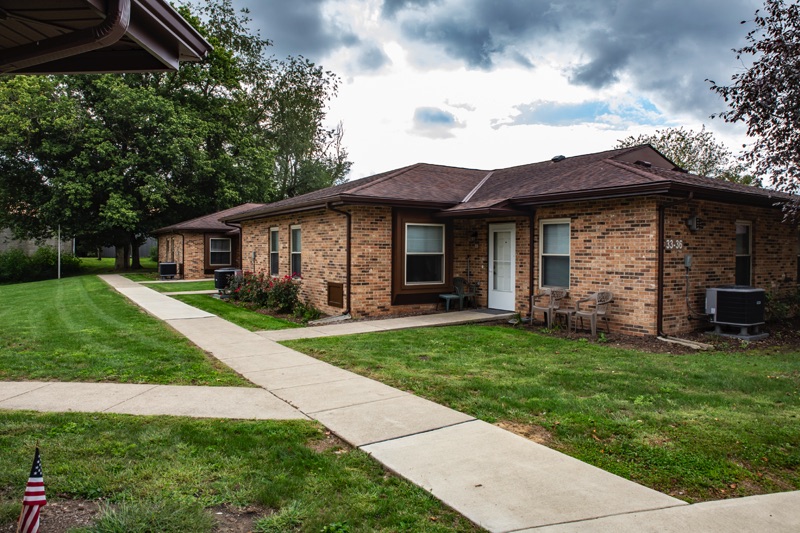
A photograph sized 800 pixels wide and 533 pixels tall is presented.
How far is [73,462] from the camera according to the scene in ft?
12.4

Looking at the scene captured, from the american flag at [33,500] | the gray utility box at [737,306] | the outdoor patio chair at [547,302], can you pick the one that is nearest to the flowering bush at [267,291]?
the outdoor patio chair at [547,302]

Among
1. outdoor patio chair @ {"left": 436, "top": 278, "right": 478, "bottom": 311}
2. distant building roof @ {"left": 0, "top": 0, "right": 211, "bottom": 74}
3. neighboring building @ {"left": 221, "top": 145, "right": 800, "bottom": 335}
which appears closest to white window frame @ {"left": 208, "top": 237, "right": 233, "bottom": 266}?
neighboring building @ {"left": 221, "top": 145, "right": 800, "bottom": 335}

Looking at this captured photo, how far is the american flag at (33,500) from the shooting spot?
252 cm

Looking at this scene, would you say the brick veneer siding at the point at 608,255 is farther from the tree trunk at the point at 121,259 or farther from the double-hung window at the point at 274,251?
the tree trunk at the point at 121,259

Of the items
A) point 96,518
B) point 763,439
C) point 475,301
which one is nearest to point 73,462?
point 96,518

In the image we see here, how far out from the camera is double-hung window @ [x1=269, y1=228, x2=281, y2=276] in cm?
1621

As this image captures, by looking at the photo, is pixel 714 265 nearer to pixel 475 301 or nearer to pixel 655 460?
pixel 475 301

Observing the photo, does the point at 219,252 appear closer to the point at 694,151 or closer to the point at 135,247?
the point at 135,247

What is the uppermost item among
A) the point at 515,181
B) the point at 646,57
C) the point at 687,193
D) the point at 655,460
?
the point at 646,57

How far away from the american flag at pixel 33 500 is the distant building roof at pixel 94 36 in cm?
245

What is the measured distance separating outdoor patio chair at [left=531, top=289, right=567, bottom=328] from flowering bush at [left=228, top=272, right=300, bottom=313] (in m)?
6.05

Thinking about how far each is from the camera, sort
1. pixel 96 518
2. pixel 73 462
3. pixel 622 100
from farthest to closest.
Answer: pixel 622 100
pixel 73 462
pixel 96 518

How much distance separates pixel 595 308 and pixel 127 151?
91.6 ft

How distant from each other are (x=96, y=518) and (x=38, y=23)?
123 inches
